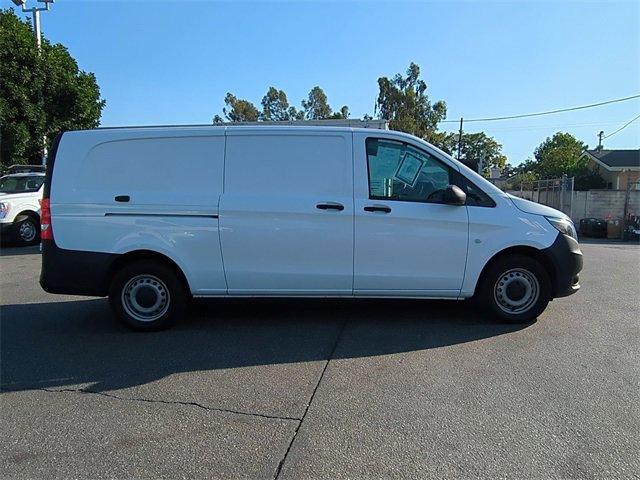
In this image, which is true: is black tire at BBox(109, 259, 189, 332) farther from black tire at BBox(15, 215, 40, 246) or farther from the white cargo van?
black tire at BBox(15, 215, 40, 246)

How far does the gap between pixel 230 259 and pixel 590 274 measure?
6670 mm

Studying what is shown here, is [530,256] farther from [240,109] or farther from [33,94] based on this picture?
[240,109]

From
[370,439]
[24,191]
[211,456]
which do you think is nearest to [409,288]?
[370,439]

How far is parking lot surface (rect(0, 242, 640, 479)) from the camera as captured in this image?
267 cm

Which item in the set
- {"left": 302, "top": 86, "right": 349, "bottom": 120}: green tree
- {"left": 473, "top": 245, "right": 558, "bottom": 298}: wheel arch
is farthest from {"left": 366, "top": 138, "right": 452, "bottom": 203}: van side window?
{"left": 302, "top": 86, "right": 349, "bottom": 120}: green tree

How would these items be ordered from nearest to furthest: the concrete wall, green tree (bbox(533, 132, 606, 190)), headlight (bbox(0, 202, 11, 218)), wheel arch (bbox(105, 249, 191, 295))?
wheel arch (bbox(105, 249, 191, 295)) < headlight (bbox(0, 202, 11, 218)) < the concrete wall < green tree (bbox(533, 132, 606, 190))

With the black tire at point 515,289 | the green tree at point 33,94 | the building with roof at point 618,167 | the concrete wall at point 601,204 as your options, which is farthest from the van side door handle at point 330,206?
the building with roof at point 618,167

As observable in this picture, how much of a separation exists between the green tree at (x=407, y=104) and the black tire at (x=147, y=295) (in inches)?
1331

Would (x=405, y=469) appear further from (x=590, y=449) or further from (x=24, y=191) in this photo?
(x=24, y=191)

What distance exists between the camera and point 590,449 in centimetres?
275

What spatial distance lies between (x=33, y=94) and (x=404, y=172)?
52.3 ft

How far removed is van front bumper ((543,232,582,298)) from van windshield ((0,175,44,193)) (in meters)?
12.3

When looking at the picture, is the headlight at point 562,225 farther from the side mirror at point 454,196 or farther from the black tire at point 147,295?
the black tire at point 147,295

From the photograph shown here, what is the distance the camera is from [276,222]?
A: 15.5 feet
